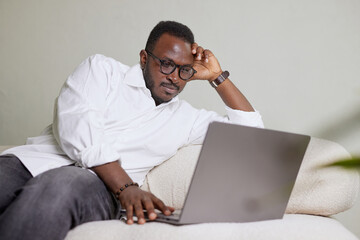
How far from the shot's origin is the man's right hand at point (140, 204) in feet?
3.64

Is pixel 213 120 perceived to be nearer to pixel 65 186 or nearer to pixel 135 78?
pixel 135 78

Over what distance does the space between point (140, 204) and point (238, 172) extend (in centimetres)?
33

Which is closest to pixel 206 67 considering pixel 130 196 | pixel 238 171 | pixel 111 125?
pixel 111 125

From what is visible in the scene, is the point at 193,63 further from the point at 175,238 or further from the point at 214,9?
the point at 175,238

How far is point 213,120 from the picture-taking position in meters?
1.83

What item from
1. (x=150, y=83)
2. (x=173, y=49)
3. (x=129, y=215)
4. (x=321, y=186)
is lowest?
(x=129, y=215)

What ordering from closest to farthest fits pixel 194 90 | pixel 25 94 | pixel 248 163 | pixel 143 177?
pixel 248 163, pixel 143 177, pixel 194 90, pixel 25 94

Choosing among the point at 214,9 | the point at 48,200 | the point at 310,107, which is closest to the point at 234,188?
the point at 48,200

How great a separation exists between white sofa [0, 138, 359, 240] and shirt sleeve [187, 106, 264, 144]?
0.24ft

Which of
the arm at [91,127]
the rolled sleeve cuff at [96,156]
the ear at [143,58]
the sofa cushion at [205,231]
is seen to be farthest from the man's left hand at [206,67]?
the sofa cushion at [205,231]

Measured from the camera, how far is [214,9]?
7.77ft

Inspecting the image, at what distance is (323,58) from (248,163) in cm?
148

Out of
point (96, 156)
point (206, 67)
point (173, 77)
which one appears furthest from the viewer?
point (206, 67)

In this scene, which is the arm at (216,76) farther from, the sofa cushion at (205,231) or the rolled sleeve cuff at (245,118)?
the sofa cushion at (205,231)
